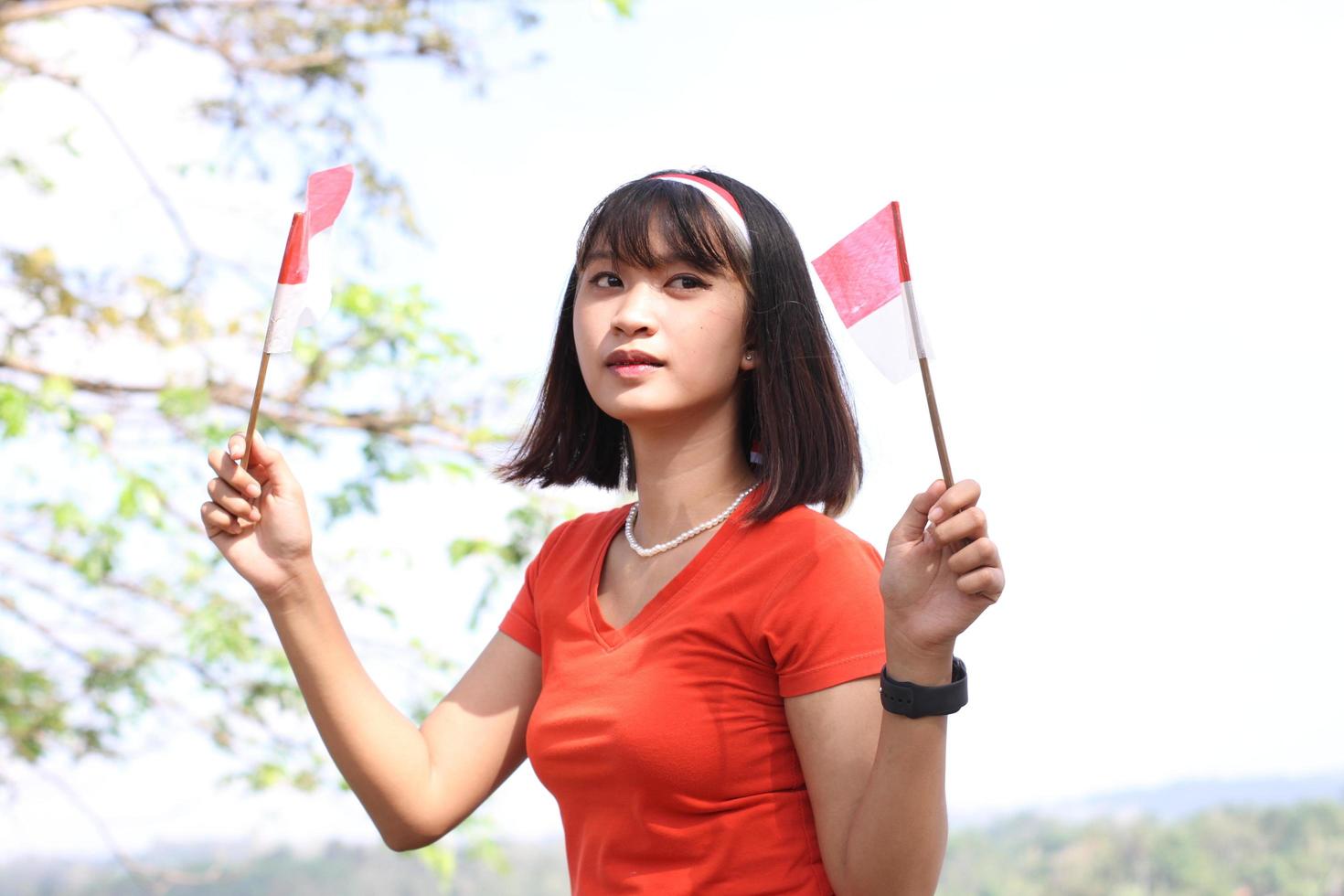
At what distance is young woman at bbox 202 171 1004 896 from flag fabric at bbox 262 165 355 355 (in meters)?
0.12

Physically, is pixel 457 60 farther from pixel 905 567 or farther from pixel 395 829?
pixel 905 567

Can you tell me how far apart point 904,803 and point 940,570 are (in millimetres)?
176

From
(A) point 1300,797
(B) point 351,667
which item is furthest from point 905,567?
(A) point 1300,797

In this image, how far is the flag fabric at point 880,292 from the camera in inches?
42.4

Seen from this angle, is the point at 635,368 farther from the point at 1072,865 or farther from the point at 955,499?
the point at 1072,865

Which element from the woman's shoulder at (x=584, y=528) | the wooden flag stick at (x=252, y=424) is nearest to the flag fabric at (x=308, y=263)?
the wooden flag stick at (x=252, y=424)

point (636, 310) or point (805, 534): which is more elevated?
point (636, 310)

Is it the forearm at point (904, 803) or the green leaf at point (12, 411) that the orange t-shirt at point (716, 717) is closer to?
the forearm at point (904, 803)

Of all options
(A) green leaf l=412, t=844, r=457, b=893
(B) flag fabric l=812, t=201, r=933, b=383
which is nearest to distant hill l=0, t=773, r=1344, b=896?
(A) green leaf l=412, t=844, r=457, b=893

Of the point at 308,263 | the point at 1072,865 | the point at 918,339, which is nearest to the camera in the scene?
the point at 918,339

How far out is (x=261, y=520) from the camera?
1256 mm

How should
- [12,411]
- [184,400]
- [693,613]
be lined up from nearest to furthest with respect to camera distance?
[693,613], [12,411], [184,400]

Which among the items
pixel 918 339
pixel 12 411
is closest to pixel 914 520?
pixel 918 339

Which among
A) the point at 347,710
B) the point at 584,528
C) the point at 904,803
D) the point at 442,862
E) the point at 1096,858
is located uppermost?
the point at 584,528
